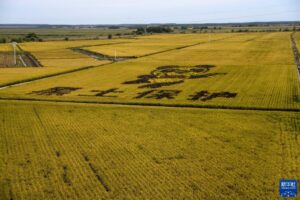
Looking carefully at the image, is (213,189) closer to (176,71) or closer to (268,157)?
(268,157)

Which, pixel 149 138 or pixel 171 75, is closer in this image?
pixel 149 138

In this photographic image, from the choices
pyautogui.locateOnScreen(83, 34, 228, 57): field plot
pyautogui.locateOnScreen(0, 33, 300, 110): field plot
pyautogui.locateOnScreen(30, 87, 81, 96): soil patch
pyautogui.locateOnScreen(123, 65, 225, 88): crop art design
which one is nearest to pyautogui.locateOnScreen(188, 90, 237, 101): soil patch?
pyautogui.locateOnScreen(0, 33, 300, 110): field plot

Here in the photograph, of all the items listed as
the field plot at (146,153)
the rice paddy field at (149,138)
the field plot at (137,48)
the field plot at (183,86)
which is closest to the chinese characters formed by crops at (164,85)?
the field plot at (183,86)

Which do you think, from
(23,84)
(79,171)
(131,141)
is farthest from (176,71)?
(79,171)

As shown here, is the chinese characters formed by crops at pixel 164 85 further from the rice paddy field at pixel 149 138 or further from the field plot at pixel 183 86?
the rice paddy field at pixel 149 138

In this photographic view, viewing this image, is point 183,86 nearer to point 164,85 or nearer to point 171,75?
point 164,85

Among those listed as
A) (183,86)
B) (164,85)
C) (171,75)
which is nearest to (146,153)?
(183,86)
